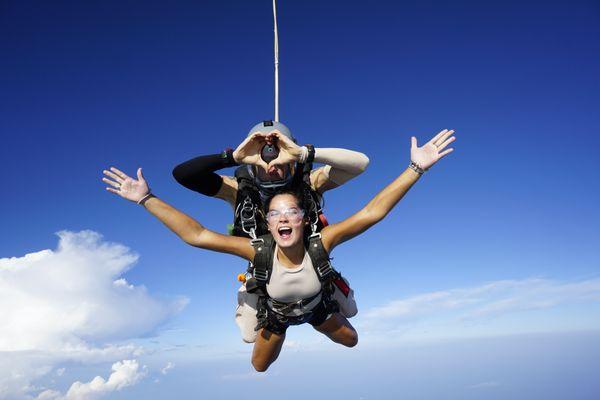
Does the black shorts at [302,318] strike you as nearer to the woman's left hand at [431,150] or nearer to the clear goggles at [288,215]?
the clear goggles at [288,215]

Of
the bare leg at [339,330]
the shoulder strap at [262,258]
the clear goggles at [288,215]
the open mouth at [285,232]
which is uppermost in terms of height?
the clear goggles at [288,215]

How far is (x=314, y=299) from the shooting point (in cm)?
534

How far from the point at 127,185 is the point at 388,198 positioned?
2.56 meters

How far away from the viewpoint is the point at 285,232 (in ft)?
16.2

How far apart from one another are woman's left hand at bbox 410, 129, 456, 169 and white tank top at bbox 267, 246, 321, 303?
1.46 m

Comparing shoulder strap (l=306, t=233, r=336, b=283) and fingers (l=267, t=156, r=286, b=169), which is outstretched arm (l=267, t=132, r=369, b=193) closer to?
fingers (l=267, t=156, r=286, b=169)

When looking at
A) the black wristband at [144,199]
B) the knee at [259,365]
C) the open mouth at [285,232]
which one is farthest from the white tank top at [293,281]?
the knee at [259,365]

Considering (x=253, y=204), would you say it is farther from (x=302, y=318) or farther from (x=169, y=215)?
(x=302, y=318)

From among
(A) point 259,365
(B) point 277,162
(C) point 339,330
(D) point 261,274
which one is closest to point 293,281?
(D) point 261,274

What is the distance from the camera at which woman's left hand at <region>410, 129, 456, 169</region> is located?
4.82 m

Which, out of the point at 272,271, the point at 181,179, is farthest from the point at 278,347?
the point at 181,179

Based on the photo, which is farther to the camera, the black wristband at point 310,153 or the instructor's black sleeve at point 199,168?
the instructor's black sleeve at point 199,168

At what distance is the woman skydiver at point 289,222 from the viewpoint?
4809 millimetres

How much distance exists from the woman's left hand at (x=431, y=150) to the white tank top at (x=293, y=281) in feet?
4.78
